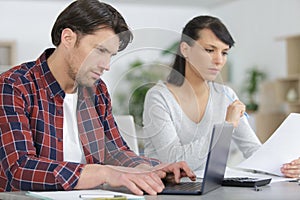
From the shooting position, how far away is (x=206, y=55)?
187cm

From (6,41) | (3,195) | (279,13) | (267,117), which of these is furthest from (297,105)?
(3,195)

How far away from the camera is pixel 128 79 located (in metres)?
1.70

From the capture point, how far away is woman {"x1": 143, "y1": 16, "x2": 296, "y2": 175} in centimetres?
169

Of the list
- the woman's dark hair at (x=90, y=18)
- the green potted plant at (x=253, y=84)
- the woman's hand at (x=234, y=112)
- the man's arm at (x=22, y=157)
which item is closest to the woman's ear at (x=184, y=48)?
the woman's dark hair at (x=90, y=18)

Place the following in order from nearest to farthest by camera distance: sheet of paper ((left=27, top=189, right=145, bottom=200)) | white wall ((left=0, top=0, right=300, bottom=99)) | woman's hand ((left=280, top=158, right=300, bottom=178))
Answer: sheet of paper ((left=27, top=189, right=145, bottom=200))
woman's hand ((left=280, top=158, right=300, bottom=178))
white wall ((left=0, top=0, right=300, bottom=99))

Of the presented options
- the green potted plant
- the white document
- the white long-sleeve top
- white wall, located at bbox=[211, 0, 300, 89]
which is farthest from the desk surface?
the green potted plant

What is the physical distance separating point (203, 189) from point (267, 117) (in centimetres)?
516

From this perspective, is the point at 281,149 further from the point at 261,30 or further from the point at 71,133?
the point at 261,30

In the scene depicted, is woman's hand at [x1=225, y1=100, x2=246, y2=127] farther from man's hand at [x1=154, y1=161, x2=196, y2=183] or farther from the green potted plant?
the green potted plant

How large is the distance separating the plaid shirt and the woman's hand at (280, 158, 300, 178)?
17.7 inches

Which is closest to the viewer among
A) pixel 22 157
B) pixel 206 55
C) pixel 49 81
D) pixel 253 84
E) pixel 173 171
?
pixel 22 157

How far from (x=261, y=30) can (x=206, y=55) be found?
524 centimetres

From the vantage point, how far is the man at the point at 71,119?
1533mm

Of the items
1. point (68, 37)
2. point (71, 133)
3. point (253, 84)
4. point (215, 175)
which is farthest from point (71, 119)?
point (253, 84)
